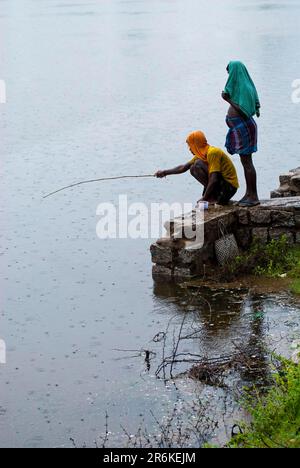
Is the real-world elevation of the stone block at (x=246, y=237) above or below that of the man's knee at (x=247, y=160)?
below

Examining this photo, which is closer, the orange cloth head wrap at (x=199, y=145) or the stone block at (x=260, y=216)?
the stone block at (x=260, y=216)

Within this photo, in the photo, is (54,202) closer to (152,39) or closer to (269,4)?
(152,39)

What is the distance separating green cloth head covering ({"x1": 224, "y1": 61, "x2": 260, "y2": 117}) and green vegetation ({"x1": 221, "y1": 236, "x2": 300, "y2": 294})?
1.31 metres

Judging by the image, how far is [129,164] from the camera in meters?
15.6

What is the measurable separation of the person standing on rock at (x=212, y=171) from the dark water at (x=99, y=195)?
3.17ft

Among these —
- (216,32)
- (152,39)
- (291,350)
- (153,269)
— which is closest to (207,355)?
(291,350)

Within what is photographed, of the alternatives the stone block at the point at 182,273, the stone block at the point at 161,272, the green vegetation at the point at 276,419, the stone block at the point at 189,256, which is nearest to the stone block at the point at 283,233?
the stone block at the point at 189,256

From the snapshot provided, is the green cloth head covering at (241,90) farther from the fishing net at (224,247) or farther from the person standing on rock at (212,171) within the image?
the fishing net at (224,247)

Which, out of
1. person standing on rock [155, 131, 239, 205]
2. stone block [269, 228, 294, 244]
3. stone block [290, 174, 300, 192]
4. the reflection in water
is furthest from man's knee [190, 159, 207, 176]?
the reflection in water

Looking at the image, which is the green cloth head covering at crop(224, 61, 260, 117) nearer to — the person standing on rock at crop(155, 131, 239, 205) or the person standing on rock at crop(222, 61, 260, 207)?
the person standing on rock at crop(222, 61, 260, 207)

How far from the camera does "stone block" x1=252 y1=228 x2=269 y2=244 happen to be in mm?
10344

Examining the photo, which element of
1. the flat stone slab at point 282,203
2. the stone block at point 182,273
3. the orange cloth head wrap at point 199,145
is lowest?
the stone block at point 182,273

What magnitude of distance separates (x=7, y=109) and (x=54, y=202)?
7527 millimetres

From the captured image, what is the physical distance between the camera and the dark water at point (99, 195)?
759cm
